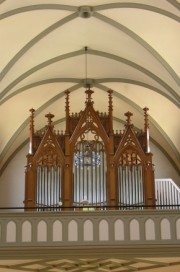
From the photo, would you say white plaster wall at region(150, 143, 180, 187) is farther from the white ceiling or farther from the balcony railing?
→ the balcony railing

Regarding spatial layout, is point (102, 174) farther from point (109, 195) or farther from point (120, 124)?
point (120, 124)

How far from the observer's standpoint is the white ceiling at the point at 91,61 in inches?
653

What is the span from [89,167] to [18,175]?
13.4 feet

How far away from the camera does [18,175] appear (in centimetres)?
2147

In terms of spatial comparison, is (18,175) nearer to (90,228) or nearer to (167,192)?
(167,192)

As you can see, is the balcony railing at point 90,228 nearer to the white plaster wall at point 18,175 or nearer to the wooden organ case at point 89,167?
the wooden organ case at point 89,167

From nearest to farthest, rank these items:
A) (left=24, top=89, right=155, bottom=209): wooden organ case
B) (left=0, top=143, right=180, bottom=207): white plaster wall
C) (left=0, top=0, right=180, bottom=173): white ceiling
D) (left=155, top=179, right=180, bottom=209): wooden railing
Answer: (left=0, top=0, right=180, bottom=173): white ceiling, (left=24, top=89, right=155, bottom=209): wooden organ case, (left=155, top=179, right=180, bottom=209): wooden railing, (left=0, top=143, right=180, bottom=207): white plaster wall

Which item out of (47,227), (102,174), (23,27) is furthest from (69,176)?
(23,27)

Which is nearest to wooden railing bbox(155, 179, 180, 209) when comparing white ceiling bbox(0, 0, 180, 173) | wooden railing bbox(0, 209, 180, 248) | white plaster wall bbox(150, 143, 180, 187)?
white plaster wall bbox(150, 143, 180, 187)

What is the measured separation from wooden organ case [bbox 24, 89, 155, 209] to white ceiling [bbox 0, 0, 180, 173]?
1.48 meters

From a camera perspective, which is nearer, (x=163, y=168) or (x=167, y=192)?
→ (x=167, y=192)

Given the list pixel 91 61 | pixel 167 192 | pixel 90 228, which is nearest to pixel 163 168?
pixel 167 192

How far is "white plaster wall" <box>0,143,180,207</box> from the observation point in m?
21.2

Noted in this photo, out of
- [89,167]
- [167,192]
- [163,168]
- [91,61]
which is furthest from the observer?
[163,168]
